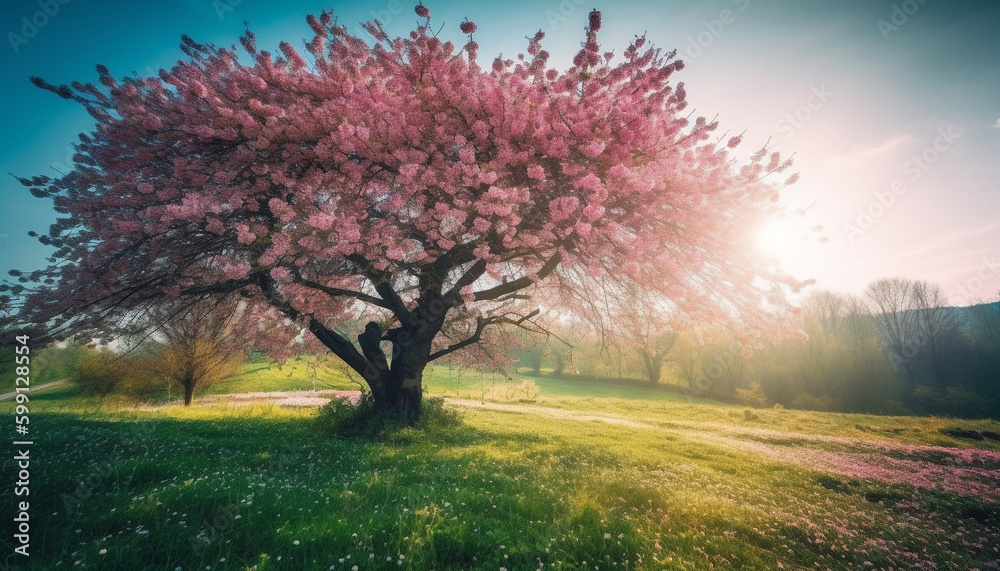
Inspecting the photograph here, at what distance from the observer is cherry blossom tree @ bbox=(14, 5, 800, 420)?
7.48m

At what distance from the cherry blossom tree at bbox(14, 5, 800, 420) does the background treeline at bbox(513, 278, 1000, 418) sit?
3736 cm

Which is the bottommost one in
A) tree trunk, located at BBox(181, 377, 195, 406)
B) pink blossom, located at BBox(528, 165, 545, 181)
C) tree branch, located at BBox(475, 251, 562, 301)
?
tree trunk, located at BBox(181, 377, 195, 406)

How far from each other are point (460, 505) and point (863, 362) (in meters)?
67.6

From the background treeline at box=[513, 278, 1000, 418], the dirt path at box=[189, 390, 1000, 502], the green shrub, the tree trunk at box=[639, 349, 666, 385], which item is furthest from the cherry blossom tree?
the green shrub

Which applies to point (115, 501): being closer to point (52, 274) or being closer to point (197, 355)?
point (52, 274)

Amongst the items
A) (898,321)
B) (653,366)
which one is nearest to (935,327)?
(898,321)

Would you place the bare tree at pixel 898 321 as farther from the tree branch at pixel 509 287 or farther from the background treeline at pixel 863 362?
the tree branch at pixel 509 287

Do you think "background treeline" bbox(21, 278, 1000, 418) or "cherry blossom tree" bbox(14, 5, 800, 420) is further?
"background treeline" bbox(21, 278, 1000, 418)

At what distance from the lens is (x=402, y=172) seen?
7105mm

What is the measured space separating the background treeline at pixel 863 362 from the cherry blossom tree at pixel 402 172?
3736 centimetres

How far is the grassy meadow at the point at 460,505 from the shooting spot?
4137 mm

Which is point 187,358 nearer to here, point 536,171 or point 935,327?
point 536,171

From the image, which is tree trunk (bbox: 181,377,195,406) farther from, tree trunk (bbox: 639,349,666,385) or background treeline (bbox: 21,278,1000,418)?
tree trunk (bbox: 639,349,666,385)

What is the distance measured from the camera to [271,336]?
560 inches
